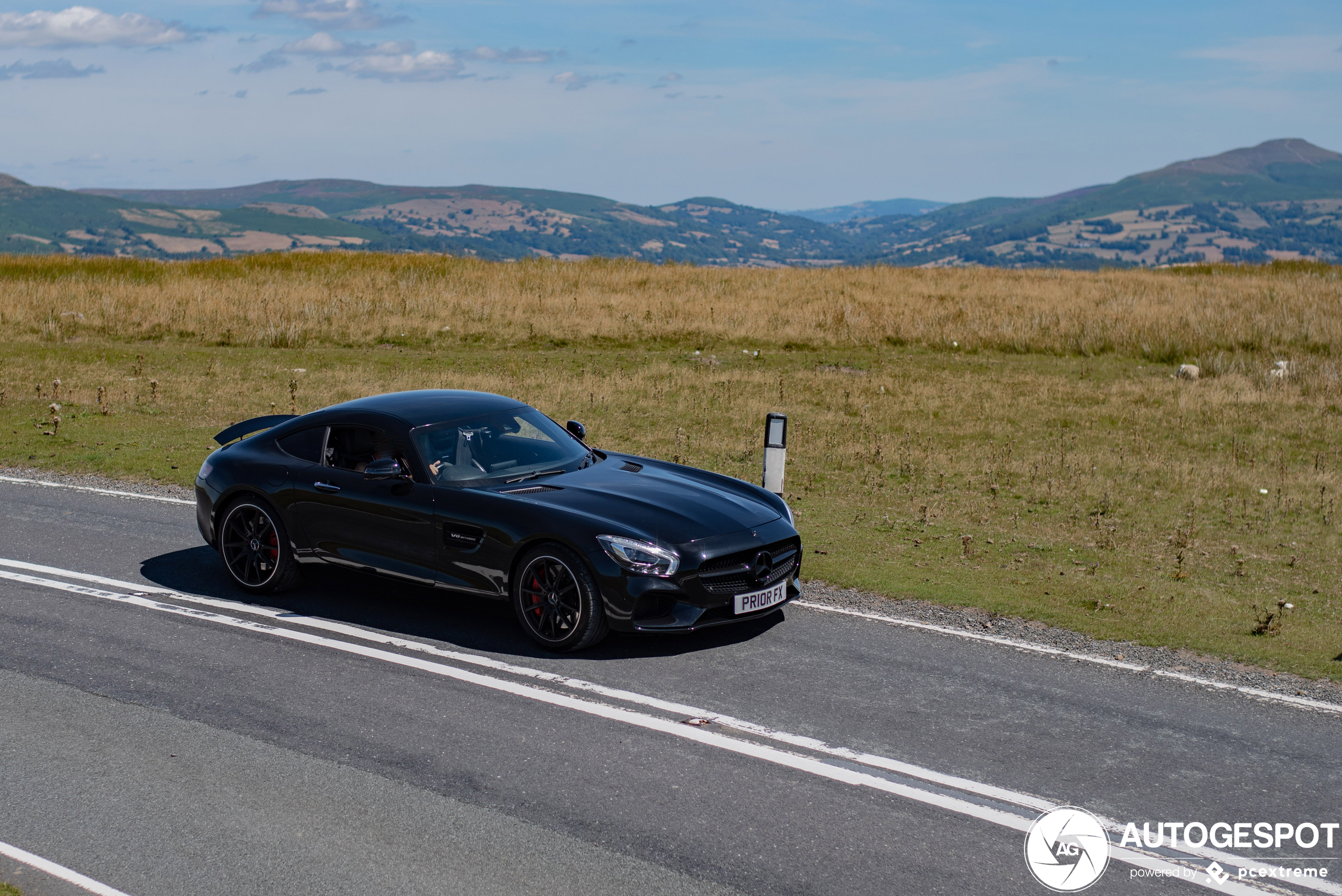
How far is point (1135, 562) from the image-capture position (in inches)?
399

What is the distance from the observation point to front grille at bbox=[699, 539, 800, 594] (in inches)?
269

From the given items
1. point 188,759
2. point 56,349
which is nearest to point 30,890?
point 188,759

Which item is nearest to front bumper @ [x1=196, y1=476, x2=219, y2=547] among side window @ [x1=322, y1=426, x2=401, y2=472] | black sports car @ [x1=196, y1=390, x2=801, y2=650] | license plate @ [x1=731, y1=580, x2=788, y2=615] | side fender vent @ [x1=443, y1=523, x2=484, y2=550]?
black sports car @ [x1=196, y1=390, x2=801, y2=650]

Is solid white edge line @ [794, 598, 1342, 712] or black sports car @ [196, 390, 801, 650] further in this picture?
black sports car @ [196, 390, 801, 650]

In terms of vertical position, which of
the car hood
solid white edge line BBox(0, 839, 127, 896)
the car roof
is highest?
the car roof

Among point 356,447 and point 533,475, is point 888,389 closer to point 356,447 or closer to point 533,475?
point 533,475

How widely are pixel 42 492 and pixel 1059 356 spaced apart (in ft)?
65.9

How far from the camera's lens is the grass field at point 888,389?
9930mm

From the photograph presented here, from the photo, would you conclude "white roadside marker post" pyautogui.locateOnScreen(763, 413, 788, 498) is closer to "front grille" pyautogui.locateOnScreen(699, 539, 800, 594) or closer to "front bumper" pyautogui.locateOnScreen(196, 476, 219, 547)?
"front grille" pyautogui.locateOnScreen(699, 539, 800, 594)

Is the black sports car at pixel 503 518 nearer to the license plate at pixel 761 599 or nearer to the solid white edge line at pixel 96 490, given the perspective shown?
the license plate at pixel 761 599

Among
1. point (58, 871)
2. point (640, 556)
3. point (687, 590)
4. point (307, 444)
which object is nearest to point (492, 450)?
point (307, 444)

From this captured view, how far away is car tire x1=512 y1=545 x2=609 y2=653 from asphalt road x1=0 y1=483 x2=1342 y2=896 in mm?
156

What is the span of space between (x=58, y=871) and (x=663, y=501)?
4045mm

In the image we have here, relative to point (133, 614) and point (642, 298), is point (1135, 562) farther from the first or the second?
point (642, 298)
